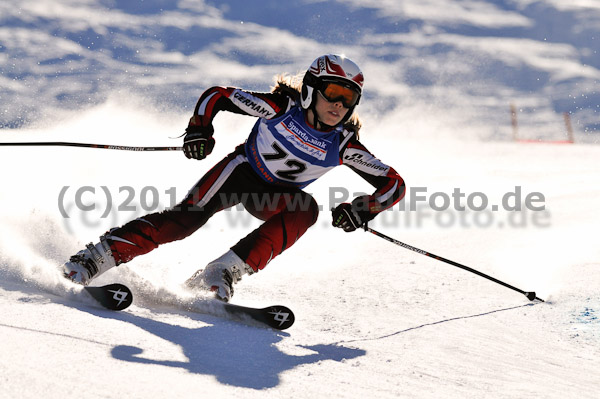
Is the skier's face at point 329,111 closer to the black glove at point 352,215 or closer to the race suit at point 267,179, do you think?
the race suit at point 267,179

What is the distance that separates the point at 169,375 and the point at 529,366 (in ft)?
6.10

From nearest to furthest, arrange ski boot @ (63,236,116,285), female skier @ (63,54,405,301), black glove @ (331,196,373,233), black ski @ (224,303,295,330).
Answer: black ski @ (224,303,295,330)
ski boot @ (63,236,116,285)
female skier @ (63,54,405,301)
black glove @ (331,196,373,233)

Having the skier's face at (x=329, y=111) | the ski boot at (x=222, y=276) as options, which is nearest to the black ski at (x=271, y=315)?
the ski boot at (x=222, y=276)

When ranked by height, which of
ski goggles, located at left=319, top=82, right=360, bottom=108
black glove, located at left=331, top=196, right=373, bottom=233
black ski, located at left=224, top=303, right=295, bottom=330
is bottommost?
black ski, located at left=224, top=303, right=295, bottom=330

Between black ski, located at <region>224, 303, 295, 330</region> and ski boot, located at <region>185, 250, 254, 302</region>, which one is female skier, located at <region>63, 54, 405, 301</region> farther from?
black ski, located at <region>224, 303, 295, 330</region>

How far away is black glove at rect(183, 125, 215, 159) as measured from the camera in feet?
12.8

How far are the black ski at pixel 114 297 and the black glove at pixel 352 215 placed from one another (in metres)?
1.47

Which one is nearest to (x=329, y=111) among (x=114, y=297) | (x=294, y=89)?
(x=294, y=89)

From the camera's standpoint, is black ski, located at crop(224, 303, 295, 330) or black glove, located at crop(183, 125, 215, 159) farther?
black glove, located at crop(183, 125, 215, 159)

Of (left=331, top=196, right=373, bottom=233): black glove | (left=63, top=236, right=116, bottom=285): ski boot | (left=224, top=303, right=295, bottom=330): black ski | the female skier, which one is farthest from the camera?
(left=331, top=196, right=373, bottom=233): black glove

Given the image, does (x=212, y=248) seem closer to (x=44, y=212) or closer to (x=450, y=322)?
(x=44, y=212)

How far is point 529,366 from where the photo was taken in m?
3.01

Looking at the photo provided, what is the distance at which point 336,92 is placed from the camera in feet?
12.8

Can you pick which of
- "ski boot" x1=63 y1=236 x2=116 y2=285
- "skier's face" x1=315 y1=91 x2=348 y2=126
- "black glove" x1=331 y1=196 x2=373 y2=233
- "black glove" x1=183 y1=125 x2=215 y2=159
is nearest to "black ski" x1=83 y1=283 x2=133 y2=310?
"ski boot" x1=63 y1=236 x2=116 y2=285
